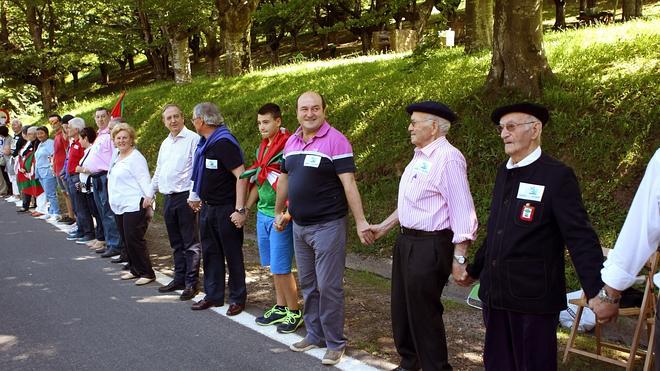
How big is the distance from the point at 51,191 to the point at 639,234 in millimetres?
11797

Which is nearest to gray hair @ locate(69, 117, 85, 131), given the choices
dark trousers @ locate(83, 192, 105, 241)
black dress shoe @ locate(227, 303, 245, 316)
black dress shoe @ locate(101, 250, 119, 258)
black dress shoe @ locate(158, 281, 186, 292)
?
dark trousers @ locate(83, 192, 105, 241)

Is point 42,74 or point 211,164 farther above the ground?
point 42,74

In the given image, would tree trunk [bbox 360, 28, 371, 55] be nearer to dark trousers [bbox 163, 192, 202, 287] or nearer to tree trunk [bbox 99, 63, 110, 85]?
tree trunk [bbox 99, 63, 110, 85]

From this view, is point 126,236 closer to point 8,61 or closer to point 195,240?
point 195,240

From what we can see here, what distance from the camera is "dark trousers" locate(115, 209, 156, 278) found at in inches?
291

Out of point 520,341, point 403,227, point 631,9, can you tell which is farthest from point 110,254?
point 631,9

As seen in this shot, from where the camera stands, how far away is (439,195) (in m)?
4.07

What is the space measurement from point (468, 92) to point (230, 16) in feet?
35.1

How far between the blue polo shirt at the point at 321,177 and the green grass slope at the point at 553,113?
9.29 feet

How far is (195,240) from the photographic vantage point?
22.6ft

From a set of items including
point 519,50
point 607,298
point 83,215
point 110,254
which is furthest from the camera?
point 83,215

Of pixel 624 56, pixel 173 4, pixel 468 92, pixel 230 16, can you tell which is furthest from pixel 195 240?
pixel 173 4

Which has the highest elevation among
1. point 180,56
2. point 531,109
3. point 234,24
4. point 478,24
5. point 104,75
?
point 104,75

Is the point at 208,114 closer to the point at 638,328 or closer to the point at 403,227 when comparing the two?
the point at 403,227
